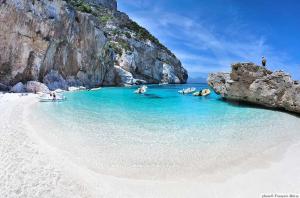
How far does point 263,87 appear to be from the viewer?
74.9ft

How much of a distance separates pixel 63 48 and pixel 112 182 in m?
40.3

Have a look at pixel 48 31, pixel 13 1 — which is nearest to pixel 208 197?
pixel 13 1

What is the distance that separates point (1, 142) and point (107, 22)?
7683 centimetres

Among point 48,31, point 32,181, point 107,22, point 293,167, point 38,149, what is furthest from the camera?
Answer: point 107,22

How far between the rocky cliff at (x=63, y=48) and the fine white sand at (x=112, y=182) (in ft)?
93.5

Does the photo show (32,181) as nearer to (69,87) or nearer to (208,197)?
(208,197)

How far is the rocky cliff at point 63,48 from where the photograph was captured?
31.8 metres

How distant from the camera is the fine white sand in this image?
18.6ft

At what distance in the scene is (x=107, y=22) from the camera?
264ft

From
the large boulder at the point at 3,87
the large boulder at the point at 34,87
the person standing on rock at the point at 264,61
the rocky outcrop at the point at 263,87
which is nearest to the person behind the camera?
the rocky outcrop at the point at 263,87

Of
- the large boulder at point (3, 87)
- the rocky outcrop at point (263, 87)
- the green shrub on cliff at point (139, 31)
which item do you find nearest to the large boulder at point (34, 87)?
the large boulder at point (3, 87)

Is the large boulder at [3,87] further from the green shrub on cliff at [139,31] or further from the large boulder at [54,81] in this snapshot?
the green shrub on cliff at [139,31]

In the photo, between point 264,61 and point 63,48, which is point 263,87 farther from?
point 63,48

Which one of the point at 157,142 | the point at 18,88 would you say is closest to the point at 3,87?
the point at 18,88
